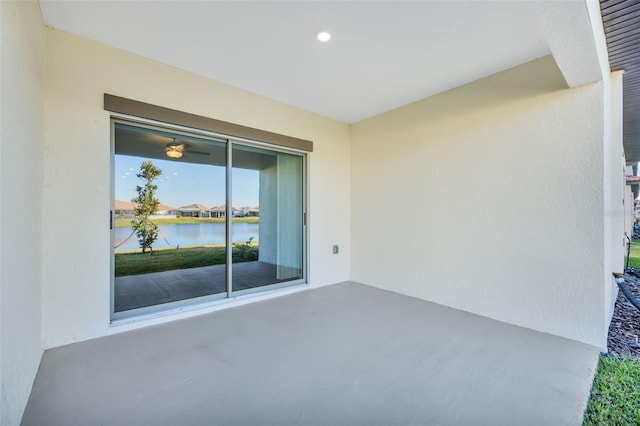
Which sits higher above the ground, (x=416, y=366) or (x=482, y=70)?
(x=482, y=70)

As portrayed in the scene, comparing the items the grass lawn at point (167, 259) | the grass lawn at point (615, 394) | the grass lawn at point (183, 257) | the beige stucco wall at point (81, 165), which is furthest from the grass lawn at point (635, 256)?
the beige stucco wall at point (81, 165)

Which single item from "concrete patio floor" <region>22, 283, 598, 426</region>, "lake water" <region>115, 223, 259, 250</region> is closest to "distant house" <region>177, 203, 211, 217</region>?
"lake water" <region>115, 223, 259, 250</region>

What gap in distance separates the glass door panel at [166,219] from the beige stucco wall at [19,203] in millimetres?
709

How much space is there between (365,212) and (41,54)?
3.92m

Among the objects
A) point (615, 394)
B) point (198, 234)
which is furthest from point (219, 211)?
point (615, 394)

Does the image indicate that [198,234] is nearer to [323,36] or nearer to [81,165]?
[81,165]

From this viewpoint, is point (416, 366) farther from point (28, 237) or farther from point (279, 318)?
point (28, 237)

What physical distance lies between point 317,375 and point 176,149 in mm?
2783

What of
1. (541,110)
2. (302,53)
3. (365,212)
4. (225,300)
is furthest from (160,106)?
(541,110)

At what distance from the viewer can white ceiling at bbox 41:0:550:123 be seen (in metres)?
2.07

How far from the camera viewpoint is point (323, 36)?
237 centimetres

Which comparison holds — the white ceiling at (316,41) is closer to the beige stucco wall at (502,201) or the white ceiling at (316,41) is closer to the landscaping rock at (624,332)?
the beige stucco wall at (502,201)

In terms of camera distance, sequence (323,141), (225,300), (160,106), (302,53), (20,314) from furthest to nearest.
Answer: (323,141), (225,300), (160,106), (302,53), (20,314)

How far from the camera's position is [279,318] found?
2.96 meters
